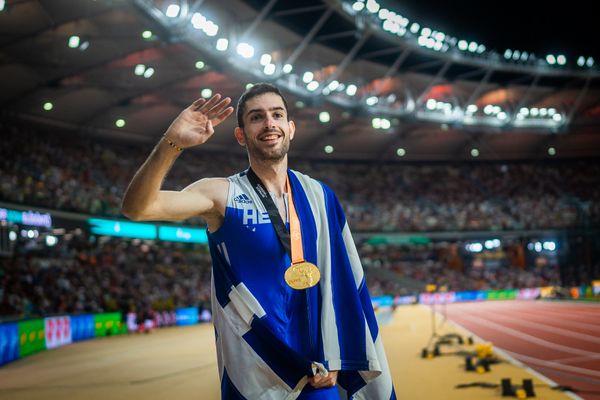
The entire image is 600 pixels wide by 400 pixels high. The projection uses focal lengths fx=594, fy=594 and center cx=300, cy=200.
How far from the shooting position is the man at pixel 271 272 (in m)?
2.63

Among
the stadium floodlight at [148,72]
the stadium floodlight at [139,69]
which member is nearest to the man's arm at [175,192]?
the stadium floodlight at [139,69]

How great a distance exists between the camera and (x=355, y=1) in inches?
1232

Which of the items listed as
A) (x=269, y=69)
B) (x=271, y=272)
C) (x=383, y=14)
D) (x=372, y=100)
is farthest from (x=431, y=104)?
(x=271, y=272)

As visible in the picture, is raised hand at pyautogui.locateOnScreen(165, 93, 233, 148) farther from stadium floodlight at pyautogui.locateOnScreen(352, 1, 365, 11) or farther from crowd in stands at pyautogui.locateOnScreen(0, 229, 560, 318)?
stadium floodlight at pyautogui.locateOnScreen(352, 1, 365, 11)

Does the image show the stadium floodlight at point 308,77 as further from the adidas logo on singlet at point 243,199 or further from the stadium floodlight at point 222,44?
the adidas logo on singlet at point 243,199

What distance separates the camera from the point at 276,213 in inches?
115

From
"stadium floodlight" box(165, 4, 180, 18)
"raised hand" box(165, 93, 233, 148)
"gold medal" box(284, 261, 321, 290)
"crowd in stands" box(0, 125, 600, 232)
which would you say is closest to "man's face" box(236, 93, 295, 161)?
"raised hand" box(165, 93, 233, 148)

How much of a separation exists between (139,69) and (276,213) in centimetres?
2675

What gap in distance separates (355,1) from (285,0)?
3712mm

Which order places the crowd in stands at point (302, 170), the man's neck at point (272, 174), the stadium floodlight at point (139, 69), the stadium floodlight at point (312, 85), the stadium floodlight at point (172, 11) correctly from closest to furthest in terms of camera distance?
the man's neck at point (272, 174) → the stadium floodlight at point (172, 11) → the crowd in stands at point (302, 170) → the stadium floodlight at point (139, 69) → the stadium floodlight at point (312, 85)

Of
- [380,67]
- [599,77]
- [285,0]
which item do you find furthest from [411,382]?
[599,77]

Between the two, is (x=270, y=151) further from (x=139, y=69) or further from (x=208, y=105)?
(x=139, y=69)

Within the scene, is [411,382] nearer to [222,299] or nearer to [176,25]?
[222,299]

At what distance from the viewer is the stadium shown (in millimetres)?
2936
